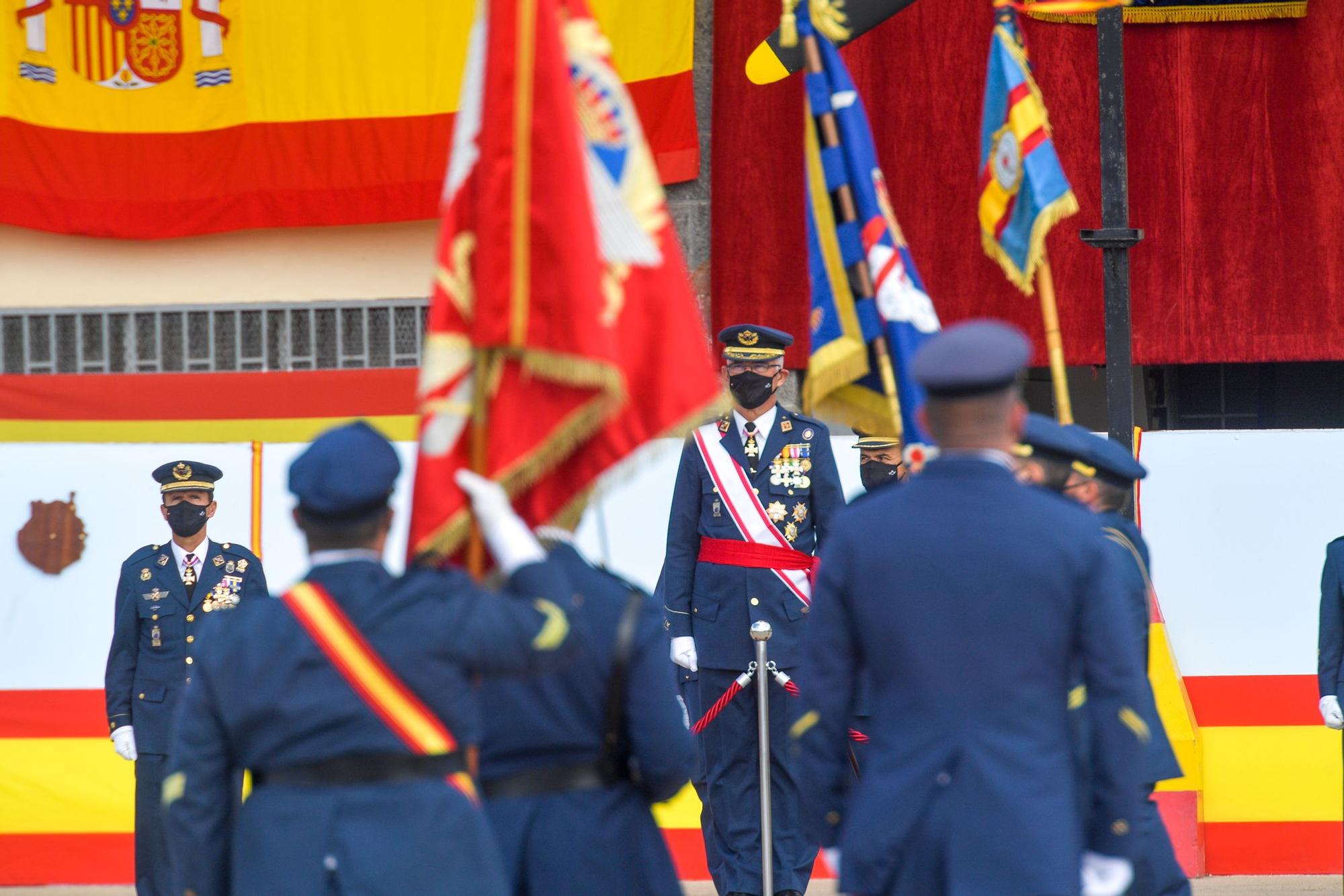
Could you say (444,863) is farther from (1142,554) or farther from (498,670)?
(1142,554)

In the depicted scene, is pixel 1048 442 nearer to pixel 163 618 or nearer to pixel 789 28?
pixel 789 28

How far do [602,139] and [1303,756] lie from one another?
4.81 metres

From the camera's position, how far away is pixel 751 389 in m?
6.71

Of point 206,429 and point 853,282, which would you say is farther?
point 206,429

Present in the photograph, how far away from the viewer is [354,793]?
306 cm

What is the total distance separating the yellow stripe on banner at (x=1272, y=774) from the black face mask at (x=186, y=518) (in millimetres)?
4026

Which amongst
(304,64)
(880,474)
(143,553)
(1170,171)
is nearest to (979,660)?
(880,474)

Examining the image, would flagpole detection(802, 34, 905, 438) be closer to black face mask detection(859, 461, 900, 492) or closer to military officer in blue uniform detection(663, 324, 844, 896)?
military officer in blue uniform detection(663, 324, 844, 896)

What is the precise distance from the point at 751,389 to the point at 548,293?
337 centimetres

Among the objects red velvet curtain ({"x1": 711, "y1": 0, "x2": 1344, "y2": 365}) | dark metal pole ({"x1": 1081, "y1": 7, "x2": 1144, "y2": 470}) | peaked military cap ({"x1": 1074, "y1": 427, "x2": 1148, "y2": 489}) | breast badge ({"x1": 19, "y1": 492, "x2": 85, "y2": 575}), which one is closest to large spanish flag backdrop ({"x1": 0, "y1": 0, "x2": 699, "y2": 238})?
red velvet curtain ({"x1": 711, "y1": 0, "x2": 1344, "y2": 365})

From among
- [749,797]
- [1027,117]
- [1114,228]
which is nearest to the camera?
[1027,117]

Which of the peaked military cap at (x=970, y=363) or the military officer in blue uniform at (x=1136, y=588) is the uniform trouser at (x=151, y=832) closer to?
the military officer in blue uniform at (x=1136, y=588)

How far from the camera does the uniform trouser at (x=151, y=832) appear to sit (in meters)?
6.77

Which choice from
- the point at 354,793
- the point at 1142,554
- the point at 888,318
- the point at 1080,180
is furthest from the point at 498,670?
the point at 1080,180
